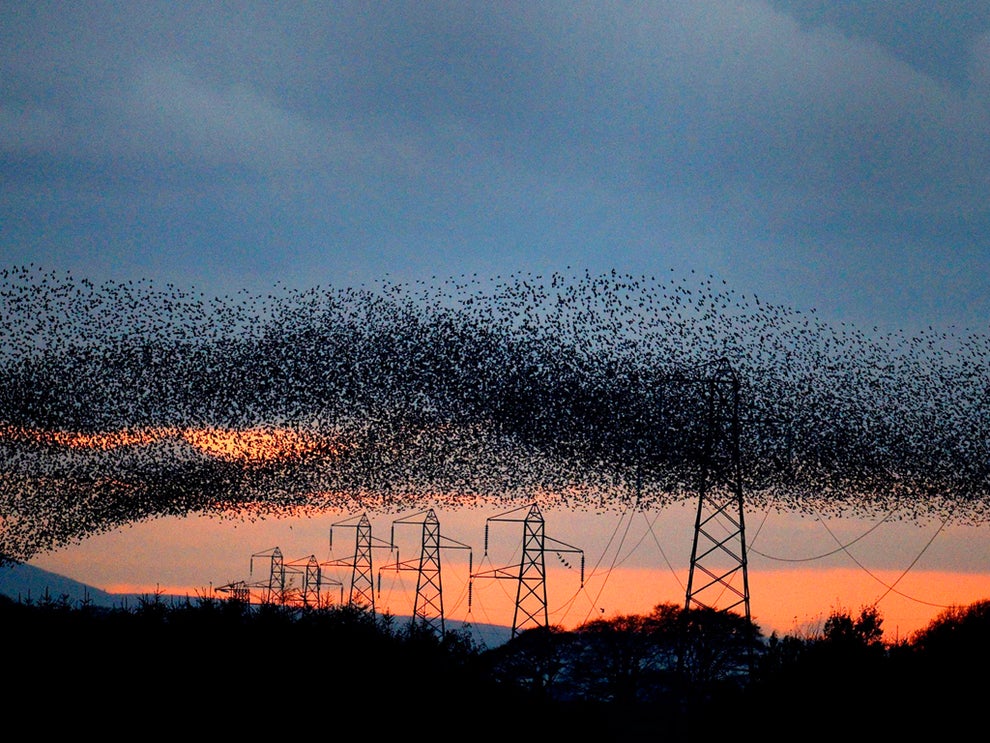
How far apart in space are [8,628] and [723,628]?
73597 mm

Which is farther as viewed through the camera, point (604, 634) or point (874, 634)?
point (604, 634)

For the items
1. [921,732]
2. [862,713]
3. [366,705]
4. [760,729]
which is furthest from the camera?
[760,729]

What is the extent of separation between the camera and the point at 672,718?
5847 cm

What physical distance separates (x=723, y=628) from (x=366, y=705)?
69894 millimetres

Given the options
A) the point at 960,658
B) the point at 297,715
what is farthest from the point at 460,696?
the point at 960,658

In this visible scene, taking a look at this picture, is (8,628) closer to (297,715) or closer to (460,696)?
(297,715)

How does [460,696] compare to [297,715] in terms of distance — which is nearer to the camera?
[297,715]

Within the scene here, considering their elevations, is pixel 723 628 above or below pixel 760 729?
above

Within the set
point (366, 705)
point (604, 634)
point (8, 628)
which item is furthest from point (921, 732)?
point (604, 634)

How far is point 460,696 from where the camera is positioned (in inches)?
1218

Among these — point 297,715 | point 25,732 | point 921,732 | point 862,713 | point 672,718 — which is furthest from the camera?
point 672,718

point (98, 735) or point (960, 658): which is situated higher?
point (960, 658)

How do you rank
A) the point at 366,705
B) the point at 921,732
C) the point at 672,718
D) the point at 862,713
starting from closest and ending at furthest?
the point at 366,705 → the point at 921,732 → the point at 862,713 → the point at 672,718

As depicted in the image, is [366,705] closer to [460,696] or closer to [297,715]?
[297,715]
